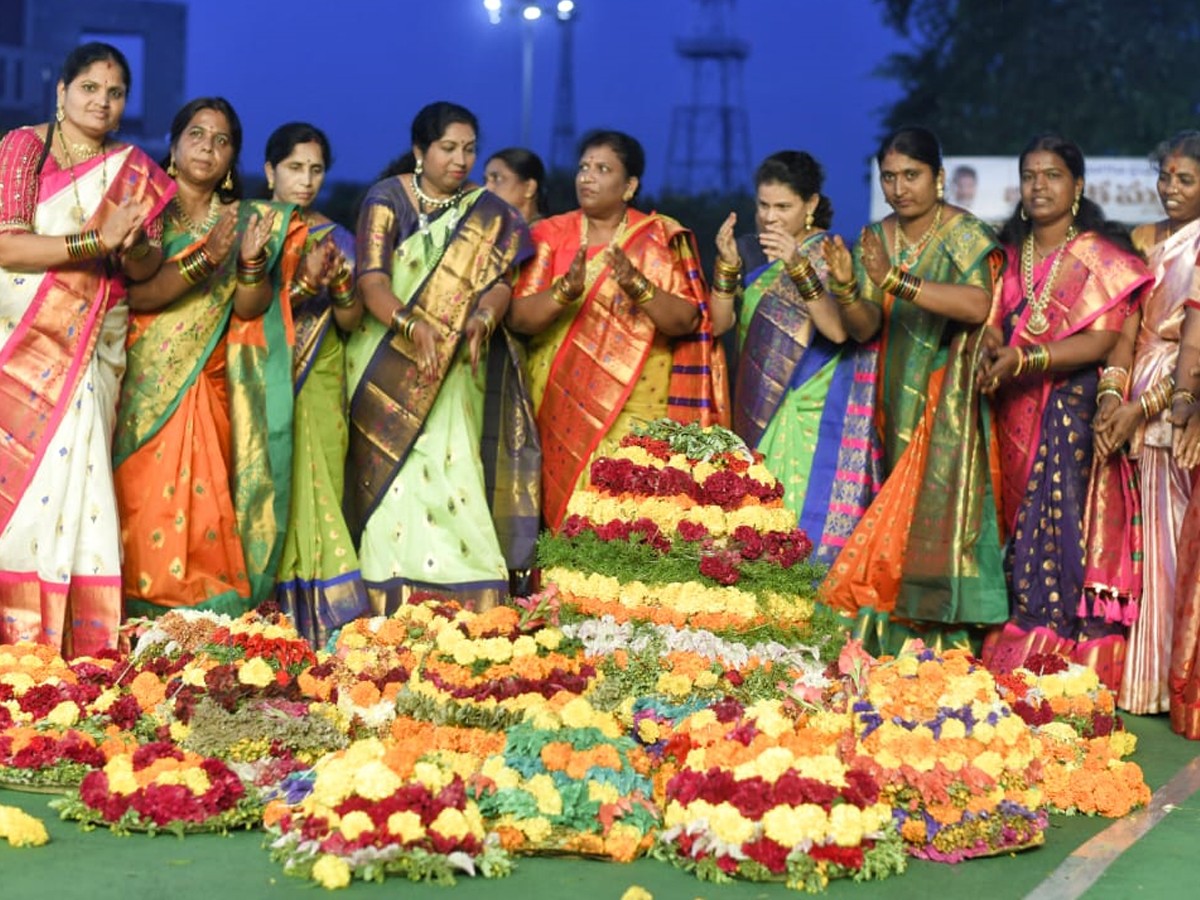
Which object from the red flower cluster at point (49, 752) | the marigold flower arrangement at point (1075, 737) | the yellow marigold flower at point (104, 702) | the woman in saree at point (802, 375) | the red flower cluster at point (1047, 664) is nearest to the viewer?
the red flower cluster at point (49, 752)

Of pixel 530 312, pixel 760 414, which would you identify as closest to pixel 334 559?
pixel 530 312

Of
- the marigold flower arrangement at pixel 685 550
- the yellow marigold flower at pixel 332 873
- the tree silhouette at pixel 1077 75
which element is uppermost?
the tree silhouette at pixel 1077 75

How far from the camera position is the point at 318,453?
29.4 ft

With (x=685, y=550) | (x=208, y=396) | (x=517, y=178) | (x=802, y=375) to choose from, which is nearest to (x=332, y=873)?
(x=685, y=550)

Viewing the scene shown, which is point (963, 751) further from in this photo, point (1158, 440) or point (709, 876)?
point (1158, 440)

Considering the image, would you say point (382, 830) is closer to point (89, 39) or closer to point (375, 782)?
point (375, 782)

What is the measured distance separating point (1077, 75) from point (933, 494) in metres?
24.7

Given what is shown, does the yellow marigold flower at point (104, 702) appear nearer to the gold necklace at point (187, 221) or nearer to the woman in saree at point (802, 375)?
the gold necklace at point (187, 221)

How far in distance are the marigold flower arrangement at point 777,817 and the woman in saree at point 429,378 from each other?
3.30 m

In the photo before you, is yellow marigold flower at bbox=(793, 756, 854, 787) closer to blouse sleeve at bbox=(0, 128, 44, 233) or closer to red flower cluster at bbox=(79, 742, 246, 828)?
red flower cluster at bbox=(79, 742, 246, 828)

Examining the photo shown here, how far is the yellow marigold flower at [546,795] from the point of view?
18.5 feet

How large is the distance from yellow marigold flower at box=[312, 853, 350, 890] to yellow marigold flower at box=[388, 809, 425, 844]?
0.17 m

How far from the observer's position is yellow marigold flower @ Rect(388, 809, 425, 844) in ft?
17.4

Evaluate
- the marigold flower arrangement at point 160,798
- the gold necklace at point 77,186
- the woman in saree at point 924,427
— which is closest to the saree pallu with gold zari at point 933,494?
the woman in saree at point 924,427
